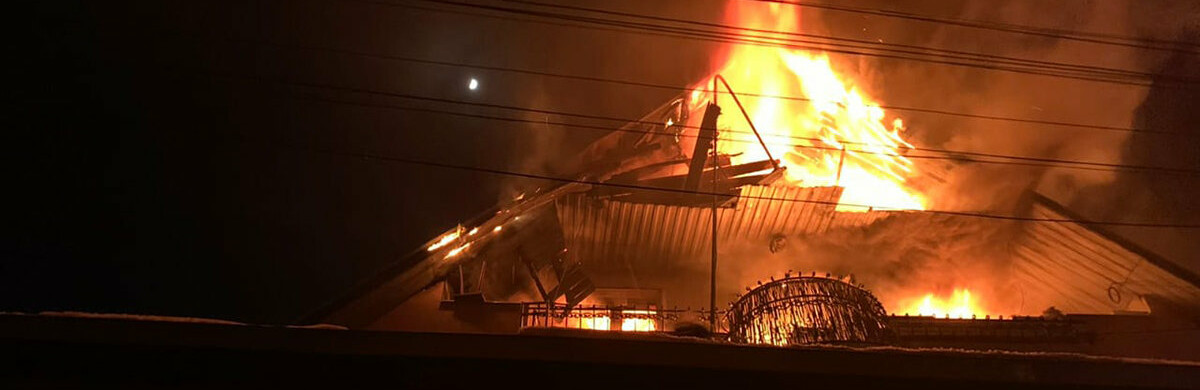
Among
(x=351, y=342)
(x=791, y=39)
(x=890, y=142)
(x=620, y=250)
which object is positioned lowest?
(x=351, y=342)

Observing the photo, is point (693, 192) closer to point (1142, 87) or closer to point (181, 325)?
point (181, 325)

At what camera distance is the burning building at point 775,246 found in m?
8.88

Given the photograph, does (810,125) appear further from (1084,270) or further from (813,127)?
(1084,270)

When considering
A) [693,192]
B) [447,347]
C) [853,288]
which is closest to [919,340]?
[853,288]

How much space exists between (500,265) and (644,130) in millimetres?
3280

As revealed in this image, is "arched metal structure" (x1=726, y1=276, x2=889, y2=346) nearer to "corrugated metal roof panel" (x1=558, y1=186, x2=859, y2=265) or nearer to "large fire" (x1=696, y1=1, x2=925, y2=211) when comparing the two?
"corrugated metal roof panel" (x1=558, y1=186, x2=859, y2=265)

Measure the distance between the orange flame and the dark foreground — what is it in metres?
7.30

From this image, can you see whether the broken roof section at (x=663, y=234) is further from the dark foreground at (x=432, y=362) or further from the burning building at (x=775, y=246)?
the dark foreground at (x=432, y=362)

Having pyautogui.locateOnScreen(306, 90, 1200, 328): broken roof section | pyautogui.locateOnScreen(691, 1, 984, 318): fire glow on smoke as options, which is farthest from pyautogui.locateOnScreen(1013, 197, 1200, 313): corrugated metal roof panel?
pyautogui.locateOnScreen(691, 1, 984, 318): fire glow on smoke

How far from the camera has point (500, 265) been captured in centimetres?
1056

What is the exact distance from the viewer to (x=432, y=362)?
11.9ft

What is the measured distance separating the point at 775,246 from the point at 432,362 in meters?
8.13

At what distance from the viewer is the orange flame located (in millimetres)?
10695

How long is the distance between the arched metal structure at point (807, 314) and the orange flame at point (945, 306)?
148 inches
